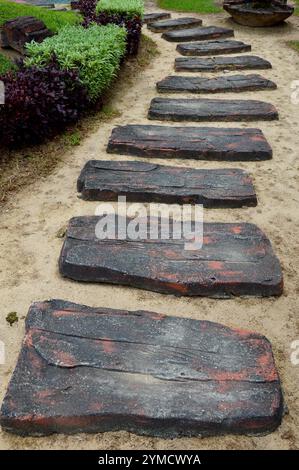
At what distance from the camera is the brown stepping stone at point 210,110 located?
241 inches

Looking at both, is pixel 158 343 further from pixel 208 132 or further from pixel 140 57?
pixel 140 57

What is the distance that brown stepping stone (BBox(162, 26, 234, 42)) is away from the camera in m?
9.80

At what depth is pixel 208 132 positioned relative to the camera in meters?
5.61

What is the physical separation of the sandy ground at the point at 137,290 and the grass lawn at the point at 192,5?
7.61 m

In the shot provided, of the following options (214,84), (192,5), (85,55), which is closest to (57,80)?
(85,55)

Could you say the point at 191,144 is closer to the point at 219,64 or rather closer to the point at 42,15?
the point at 219,64

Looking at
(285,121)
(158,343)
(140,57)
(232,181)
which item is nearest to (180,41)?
(140,57)

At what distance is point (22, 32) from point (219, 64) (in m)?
3.37

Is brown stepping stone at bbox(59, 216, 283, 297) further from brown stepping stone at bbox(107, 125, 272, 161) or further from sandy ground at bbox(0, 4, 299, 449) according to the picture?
brown stepping stone at bbox(107, 125, 272, 161)

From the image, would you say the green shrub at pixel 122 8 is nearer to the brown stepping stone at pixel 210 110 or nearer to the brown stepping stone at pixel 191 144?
the brown stepping stone at pixel 210 110

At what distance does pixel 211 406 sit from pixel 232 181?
2646mm

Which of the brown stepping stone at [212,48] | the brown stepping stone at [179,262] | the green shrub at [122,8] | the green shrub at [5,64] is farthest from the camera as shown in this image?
the brown stepping stone at [212,48]

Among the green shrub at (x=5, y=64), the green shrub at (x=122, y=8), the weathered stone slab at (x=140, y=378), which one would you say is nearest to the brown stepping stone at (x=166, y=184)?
the weathered stone slab at (x=140, y=378)

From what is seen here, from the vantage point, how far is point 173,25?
10633 mm
